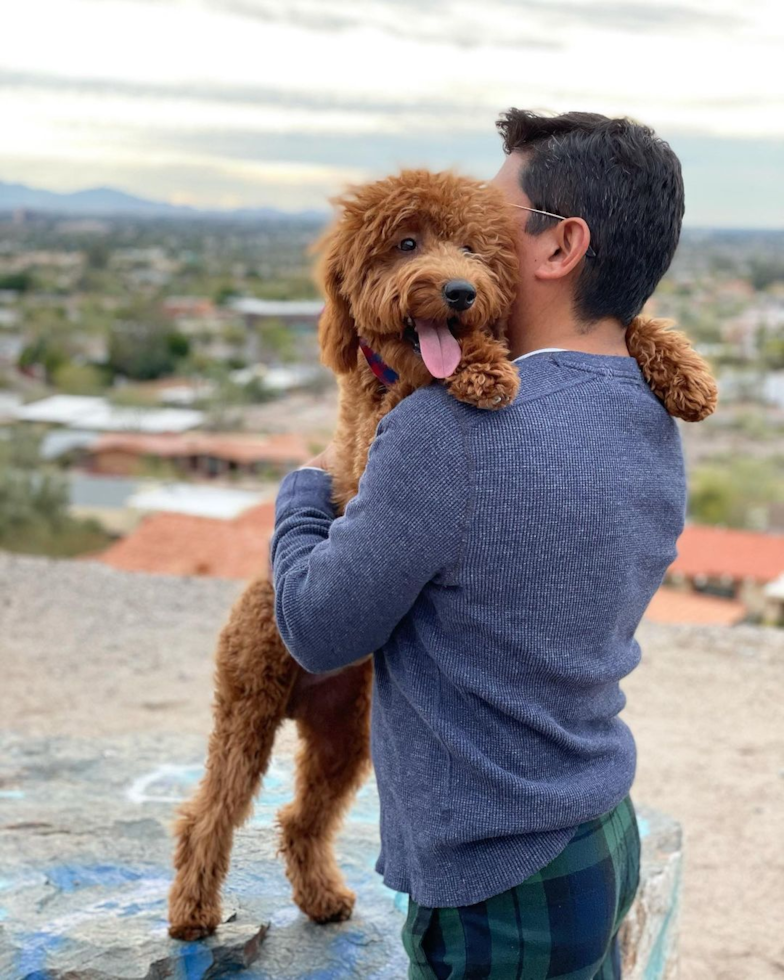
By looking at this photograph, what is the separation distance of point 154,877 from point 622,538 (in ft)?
6.17

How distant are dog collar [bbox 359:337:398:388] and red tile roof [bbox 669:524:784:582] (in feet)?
63.4

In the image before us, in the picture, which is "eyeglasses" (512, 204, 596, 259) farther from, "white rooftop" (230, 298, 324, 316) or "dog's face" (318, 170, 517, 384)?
"white rooftop" (230, 298, 324, 316)

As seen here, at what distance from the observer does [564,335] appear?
1927 millimetres

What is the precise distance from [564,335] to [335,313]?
0.47 m

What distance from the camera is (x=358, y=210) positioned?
6.61 feet

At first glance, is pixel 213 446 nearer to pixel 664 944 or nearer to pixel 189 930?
pixel 664 944

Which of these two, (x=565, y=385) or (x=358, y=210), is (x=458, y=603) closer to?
(x=565, y=385)

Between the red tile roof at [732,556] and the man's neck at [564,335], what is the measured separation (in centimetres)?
1934

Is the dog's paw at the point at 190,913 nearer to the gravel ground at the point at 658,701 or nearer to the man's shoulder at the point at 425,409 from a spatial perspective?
the man's shoulder at the point at 425,409

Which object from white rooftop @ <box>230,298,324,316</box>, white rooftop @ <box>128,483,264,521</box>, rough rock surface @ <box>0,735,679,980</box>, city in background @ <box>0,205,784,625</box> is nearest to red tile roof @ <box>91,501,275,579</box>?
city in background @ <box>0,205,784,625</box>

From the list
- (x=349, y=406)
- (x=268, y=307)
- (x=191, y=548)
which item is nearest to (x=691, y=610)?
(x=191, y=548)

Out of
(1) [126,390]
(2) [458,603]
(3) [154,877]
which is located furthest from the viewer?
(1) [126,390]

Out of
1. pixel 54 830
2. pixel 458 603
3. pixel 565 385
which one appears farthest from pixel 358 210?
pixel 54 830

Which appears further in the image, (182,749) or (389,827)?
(182,749)
